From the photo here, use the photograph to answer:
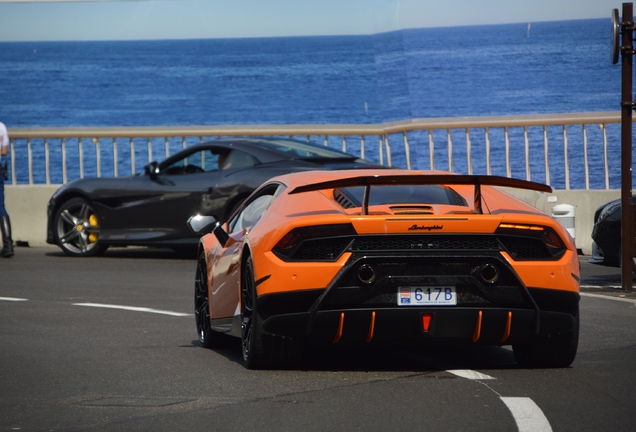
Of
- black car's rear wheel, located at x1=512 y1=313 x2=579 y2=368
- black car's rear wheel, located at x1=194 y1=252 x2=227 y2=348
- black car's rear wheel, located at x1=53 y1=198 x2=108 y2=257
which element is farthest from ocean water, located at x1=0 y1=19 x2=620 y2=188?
black car's rear wheel, located at x1=512 y1=313 x2=579 y2=368

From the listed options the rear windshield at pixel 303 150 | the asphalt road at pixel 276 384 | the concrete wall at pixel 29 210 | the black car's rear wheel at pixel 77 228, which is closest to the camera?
the asphalt road at pixel 276 384

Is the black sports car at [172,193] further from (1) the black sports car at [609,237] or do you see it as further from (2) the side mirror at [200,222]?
(2) the side mirror at [200,222]

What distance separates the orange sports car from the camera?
6.39m

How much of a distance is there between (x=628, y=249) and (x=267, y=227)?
5.63 m

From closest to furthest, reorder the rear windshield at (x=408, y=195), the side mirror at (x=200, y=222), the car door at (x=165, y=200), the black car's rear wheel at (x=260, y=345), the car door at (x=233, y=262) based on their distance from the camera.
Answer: the black car's rear wheel at (x=260, y=345), the rear windshield at (x=408, y=195), the car door at (x=233, y=262), the side mirror at (x=200, y=222), the car door at (x=165, y=200)

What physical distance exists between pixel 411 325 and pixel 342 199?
0.87 metres

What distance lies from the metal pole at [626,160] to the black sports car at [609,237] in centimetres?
29

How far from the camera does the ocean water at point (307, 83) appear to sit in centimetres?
13888

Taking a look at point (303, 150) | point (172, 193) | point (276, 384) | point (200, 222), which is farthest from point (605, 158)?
point (276, 384)

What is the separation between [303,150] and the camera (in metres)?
14.6

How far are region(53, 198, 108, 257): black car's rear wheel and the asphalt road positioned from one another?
564 centimetres

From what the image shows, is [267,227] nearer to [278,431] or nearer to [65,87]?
[278,431]

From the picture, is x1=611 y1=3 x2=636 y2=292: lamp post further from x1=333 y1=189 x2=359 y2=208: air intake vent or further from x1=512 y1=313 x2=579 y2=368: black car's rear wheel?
x1=333 y1=189 x2=359 y2=208: air intake vent

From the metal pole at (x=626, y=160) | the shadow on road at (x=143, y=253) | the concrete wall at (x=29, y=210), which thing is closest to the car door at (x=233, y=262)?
the metal pole at (x=626, y=160)
